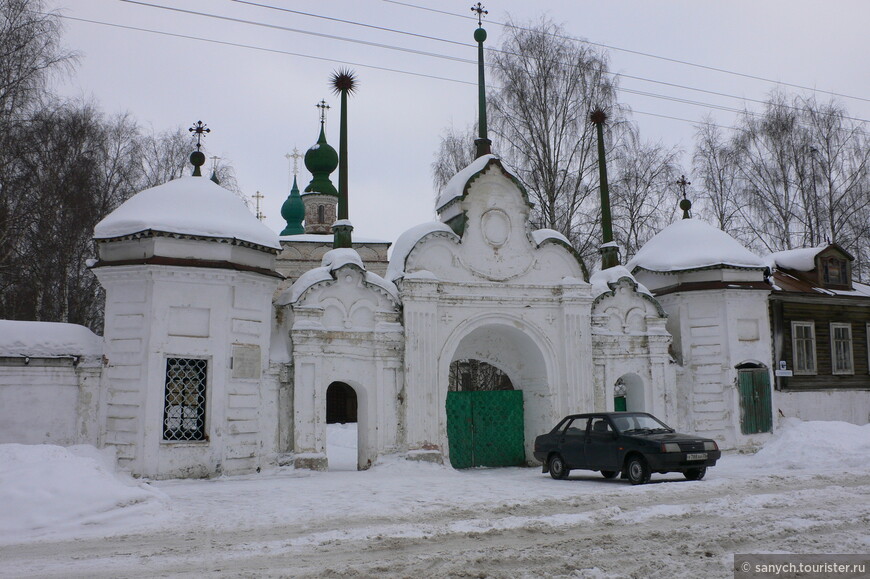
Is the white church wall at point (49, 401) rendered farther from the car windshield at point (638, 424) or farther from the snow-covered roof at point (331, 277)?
the car windshield at point (638, 424)

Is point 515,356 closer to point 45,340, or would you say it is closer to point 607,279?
point 607,279

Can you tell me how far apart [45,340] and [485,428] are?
9.77m

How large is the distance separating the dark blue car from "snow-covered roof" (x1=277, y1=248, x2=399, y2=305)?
4772 mm

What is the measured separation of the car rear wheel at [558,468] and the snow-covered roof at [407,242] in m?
5.12

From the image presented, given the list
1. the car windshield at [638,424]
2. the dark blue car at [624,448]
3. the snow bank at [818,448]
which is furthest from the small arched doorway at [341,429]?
the snow bank at [818,448]

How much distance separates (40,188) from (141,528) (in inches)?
638

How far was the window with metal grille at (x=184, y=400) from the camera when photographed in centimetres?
1362

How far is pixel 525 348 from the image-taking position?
17781mm

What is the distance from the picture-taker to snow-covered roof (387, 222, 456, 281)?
16.2m

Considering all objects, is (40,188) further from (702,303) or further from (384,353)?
(702,303)

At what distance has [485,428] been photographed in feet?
57.2

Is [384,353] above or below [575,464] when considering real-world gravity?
above

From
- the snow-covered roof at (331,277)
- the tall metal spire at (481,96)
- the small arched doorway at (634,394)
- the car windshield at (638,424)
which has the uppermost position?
the tall metal spire at (481,96)

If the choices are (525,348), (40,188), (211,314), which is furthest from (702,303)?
(40,188)
